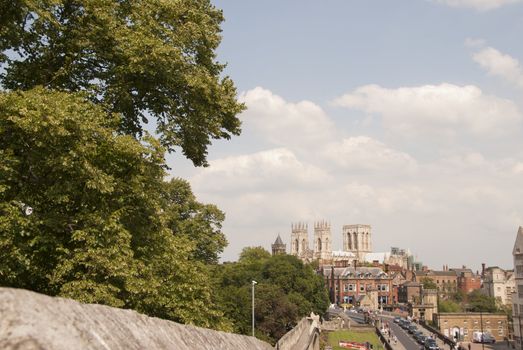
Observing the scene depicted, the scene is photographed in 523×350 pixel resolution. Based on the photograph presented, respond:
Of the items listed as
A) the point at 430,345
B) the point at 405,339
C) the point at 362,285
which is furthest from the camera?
the point at 362,285

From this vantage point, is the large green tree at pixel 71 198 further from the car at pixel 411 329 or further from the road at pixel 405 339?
the car at pixel 411 329

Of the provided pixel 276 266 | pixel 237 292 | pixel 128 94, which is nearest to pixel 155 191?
pixel 128 94

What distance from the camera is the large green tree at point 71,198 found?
13.4 metres

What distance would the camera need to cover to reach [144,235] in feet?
57.9

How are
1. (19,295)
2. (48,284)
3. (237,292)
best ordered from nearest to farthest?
(19,295) < (48,284) < (237,292)

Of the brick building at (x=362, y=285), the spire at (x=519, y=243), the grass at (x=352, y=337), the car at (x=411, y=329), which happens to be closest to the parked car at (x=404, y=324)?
the car at (x=411, y=329)

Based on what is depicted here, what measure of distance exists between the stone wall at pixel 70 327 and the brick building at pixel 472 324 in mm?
106382

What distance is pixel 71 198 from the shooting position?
1509 cm

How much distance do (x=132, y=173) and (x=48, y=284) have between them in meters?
3.91

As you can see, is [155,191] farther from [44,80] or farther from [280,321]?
[280,321]

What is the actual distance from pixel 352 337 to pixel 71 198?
77.7 m

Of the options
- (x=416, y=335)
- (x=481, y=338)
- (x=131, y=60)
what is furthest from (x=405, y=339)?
(x=131, y=60)

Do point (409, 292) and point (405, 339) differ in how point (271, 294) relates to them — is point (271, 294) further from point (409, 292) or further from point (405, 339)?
point (409, 292)

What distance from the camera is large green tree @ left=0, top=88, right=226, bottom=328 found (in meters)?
13.4
